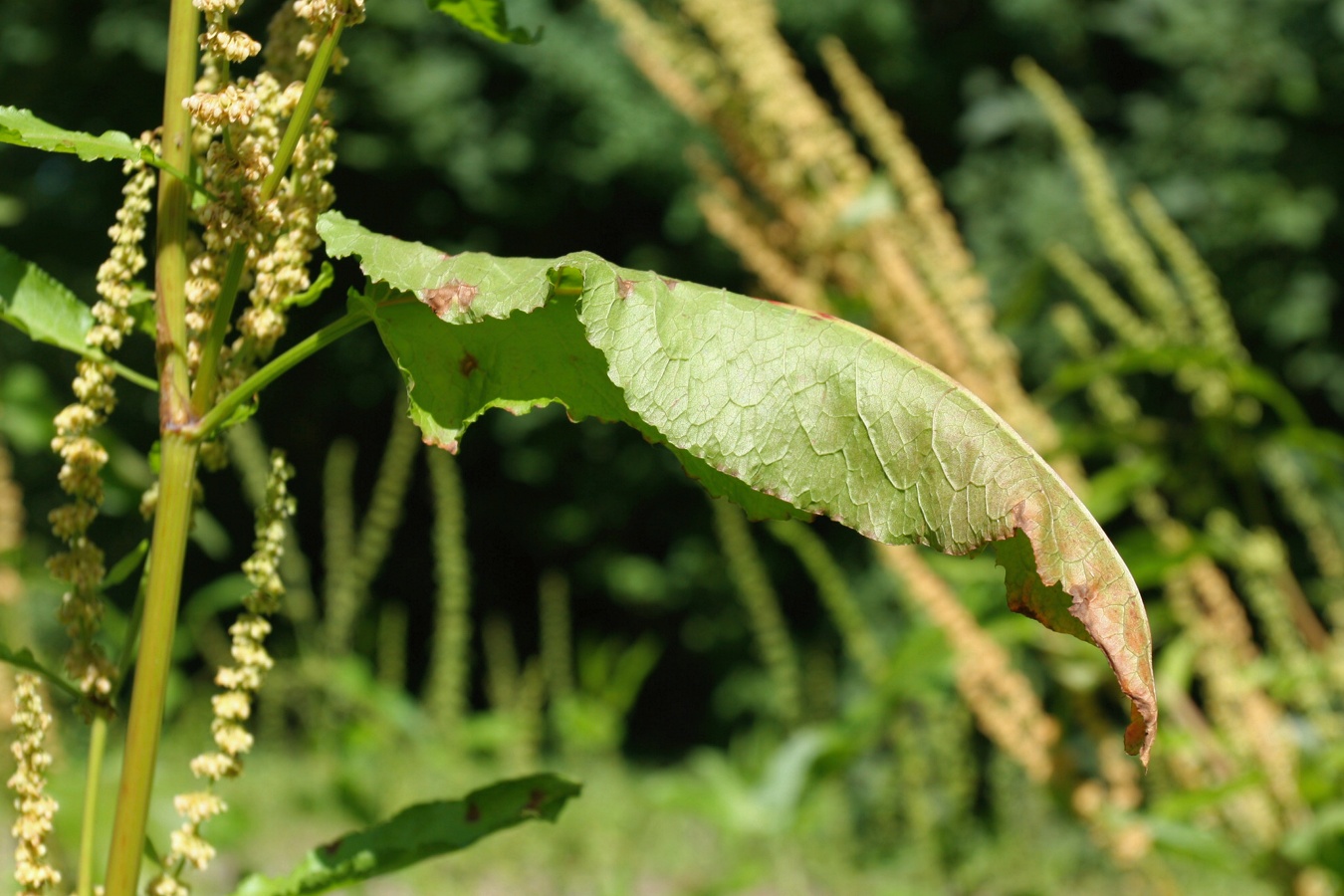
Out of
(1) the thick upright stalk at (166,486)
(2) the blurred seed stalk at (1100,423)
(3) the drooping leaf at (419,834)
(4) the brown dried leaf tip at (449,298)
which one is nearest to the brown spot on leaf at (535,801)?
(3) the drooping leaf at (419,834)

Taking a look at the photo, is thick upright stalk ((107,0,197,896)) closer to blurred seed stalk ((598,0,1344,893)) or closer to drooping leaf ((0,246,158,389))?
drooping leaf ((0,246,158,389))

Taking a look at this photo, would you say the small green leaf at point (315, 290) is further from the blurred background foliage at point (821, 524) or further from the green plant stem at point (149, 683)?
the blurred background foliage at point (821, 524)

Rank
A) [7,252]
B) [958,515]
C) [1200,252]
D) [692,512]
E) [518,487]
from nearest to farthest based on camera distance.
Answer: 1. [958,515]
2. [7,252]
3. [1200,252]
4. [692,512]
5. [518,487]

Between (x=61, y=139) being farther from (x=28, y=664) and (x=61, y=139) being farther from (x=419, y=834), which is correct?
(x=419, y=834)

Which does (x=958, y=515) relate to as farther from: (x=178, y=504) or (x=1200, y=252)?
(x=1200, y=252)

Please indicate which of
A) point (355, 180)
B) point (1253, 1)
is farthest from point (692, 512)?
point (1253, 1)

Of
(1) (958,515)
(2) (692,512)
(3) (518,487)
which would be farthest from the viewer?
(3) (518,487)

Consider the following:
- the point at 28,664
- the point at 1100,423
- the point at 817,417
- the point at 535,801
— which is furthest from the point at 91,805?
the point at 1100,423
